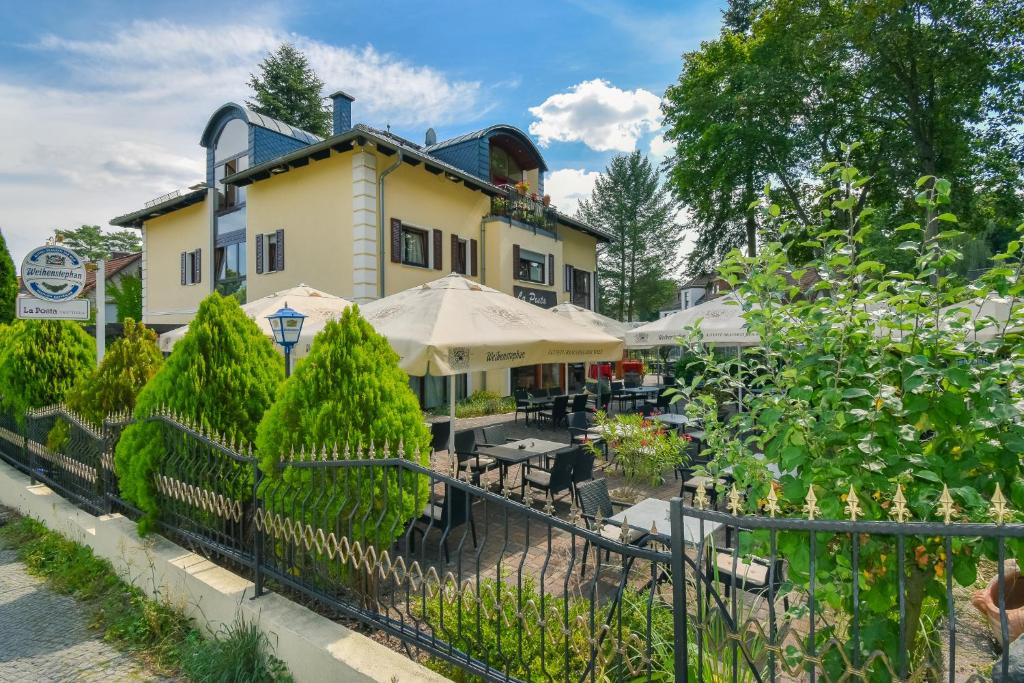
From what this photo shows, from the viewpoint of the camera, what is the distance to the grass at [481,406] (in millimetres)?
15672

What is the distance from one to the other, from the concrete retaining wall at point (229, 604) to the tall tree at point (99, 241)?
166 feet

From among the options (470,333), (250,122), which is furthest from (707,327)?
(250,122)

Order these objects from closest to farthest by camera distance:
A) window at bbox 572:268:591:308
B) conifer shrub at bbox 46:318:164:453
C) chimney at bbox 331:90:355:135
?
1. conifer shrub at bbox 46:318:164:453
2. chimney at bbox 331:90:355:135
3. window at bbox 572:268:591:308

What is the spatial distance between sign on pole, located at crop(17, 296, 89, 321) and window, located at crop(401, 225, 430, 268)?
29.2 ft

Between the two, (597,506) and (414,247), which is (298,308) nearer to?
(597,506)

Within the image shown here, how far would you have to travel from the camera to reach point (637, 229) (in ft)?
148

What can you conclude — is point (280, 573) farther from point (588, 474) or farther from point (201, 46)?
point (201, 46)

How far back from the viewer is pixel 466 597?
3.12 m

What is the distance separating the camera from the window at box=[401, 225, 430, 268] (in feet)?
50.7

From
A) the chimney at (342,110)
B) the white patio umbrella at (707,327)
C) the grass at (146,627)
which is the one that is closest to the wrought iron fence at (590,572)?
the grass at (146,627)

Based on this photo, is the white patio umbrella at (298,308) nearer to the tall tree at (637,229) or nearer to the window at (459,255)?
the window at (459,255)

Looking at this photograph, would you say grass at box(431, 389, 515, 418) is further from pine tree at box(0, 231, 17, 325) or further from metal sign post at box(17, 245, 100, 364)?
pine tree at box(0, 231, 17, 325)

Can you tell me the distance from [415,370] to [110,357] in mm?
3813

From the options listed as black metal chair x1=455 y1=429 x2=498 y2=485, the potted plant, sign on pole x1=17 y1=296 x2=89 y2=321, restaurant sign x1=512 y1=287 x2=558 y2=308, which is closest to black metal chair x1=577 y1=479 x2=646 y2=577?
the potted plant
